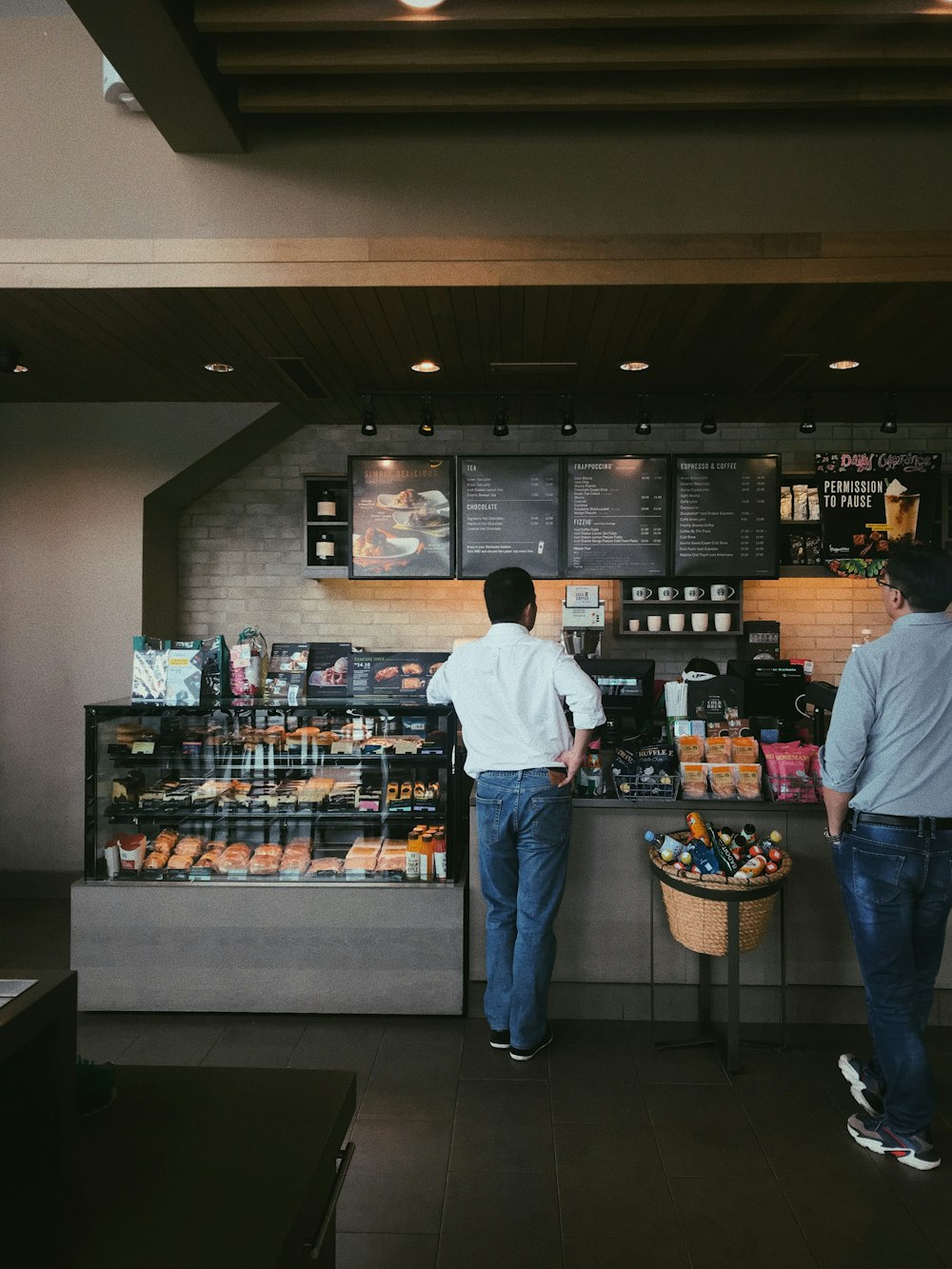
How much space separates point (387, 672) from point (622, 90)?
2.80m

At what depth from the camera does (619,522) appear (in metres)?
4.92

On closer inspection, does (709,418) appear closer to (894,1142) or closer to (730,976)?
(730,976)

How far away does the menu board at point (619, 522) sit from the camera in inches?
193

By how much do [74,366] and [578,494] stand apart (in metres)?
2.82

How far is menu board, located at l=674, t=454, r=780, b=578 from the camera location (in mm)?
4906

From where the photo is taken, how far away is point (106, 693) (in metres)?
4.83

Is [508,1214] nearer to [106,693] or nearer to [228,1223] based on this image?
[228,1223]

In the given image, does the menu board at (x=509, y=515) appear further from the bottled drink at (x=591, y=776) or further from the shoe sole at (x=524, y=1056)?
the shoe sole at (x=524, y=1056)

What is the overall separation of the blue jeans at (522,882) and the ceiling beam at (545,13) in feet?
7.77

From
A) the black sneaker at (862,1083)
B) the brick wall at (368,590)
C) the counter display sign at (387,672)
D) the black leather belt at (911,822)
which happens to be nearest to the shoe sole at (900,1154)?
the black sneaker at (862,1083)

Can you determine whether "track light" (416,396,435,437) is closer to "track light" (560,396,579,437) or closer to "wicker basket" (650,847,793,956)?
"track light" (560,396,579,437)

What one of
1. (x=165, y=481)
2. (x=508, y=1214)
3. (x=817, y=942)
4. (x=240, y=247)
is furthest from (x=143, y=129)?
(x=817, y=942)

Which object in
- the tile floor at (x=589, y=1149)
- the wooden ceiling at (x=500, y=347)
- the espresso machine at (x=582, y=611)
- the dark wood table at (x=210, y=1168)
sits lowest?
the tile floor at (x=589, y=1149)

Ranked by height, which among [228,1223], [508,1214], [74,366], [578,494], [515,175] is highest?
[515,175]
